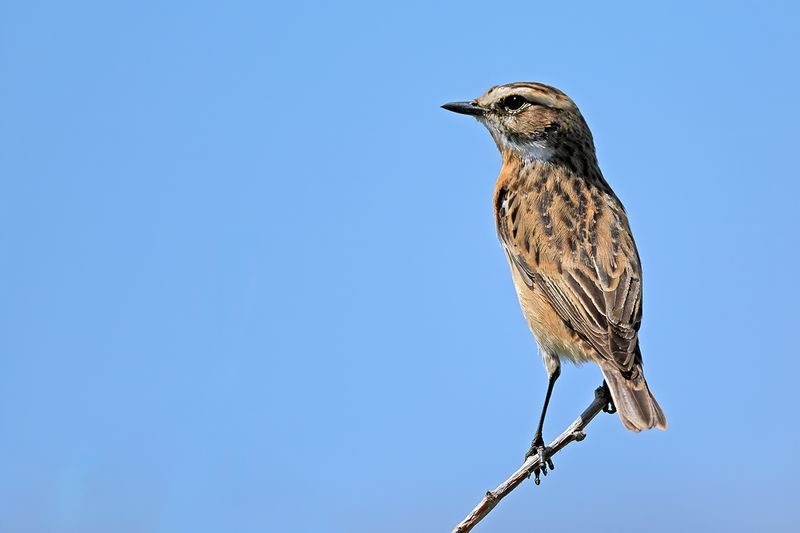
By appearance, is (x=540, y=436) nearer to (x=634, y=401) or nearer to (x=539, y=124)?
(x=634, y=401)

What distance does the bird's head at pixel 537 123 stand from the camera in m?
9.38

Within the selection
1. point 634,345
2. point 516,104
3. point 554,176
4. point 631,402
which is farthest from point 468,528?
point 516,104

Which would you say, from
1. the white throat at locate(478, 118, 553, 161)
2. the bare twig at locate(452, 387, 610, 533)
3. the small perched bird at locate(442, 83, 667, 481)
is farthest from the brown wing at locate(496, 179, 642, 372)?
the bare twig at locate(452, 387, 610, 533)

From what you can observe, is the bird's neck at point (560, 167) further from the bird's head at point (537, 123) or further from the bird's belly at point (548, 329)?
the bird's belly at point (548, 329)

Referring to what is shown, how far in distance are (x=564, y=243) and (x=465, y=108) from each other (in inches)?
84.4

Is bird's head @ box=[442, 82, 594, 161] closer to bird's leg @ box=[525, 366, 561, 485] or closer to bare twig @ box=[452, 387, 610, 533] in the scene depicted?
bird's leg @ box=[525, 366, 561, 485]

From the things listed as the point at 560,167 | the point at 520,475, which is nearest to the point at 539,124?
the point at 560,167

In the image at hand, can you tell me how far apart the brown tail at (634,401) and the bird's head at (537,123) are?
2.85 meters

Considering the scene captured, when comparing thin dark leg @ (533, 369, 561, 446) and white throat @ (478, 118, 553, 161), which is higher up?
white throat @ (478, 118, 553, 161)

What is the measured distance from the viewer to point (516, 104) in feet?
31.2

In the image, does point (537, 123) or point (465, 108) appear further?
point (465, 108)

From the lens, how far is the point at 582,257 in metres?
7.96

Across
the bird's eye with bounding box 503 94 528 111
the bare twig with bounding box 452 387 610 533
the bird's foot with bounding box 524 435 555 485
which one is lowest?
the bare twig with bounding box 452 387 610 533

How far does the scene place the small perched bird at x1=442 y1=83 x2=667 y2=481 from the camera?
23.9ft
